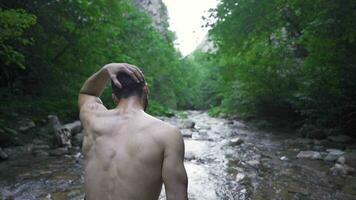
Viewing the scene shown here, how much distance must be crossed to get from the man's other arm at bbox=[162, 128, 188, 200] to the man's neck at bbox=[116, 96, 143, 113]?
1.21ft

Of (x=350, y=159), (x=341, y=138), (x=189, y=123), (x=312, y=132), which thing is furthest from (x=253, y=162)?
(x=189, y=123)

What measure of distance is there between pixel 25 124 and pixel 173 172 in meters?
8.18

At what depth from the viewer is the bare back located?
185 centimetres

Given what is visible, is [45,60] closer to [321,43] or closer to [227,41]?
[227,41]

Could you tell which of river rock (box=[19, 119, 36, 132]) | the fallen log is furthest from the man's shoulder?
river rock (box=[19, 119, 36, 132])

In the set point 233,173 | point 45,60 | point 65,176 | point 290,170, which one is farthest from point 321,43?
point 45,60

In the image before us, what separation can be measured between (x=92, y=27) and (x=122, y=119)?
980cm

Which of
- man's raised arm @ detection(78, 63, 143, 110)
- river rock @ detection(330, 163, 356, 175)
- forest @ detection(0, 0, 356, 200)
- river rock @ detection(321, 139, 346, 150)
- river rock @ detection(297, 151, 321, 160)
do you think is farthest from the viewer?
river rock @ detection(321, 139, 346, 150)

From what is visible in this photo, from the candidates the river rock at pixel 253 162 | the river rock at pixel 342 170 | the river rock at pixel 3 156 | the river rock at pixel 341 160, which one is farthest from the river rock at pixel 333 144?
the river rock at pixel 3 156

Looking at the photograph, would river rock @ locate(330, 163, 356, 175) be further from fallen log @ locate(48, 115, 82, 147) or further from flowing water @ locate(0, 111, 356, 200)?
fallen log @ locate(48, 115, 82, 147)

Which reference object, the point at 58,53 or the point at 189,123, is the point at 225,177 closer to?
the point at 58,53

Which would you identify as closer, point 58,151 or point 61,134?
point 58,151

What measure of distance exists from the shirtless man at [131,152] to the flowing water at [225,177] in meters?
3.09

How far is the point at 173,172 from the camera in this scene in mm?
1812
